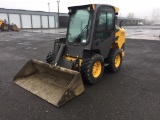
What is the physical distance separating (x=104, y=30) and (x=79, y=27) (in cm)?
81

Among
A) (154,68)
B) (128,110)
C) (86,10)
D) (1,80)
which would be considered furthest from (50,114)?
(154,68)

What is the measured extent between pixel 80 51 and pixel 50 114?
6.79ft

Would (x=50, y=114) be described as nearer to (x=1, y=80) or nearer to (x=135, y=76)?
(x=1, y=80)

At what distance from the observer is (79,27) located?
489 centimetres

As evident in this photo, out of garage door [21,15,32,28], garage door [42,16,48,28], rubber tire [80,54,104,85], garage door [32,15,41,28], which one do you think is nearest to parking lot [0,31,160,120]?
rubber tire [80,54,104,85]

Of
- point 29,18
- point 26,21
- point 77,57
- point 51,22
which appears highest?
point 29,18

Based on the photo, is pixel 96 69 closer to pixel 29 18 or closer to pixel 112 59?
pixel 112 59

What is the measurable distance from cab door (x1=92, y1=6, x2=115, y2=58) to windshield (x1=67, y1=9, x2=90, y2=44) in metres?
0.31

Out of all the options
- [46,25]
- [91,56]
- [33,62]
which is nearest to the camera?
[91,56]

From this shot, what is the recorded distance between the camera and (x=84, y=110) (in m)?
3.45

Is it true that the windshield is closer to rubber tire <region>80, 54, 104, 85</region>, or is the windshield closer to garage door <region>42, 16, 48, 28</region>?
rubber tire <region>80, 54, 104, 85</region>

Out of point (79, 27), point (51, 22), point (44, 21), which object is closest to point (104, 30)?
point (79, 27)

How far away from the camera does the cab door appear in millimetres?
4668

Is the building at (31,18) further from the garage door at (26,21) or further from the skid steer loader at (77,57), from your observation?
the skid steer loader at (77,57)
